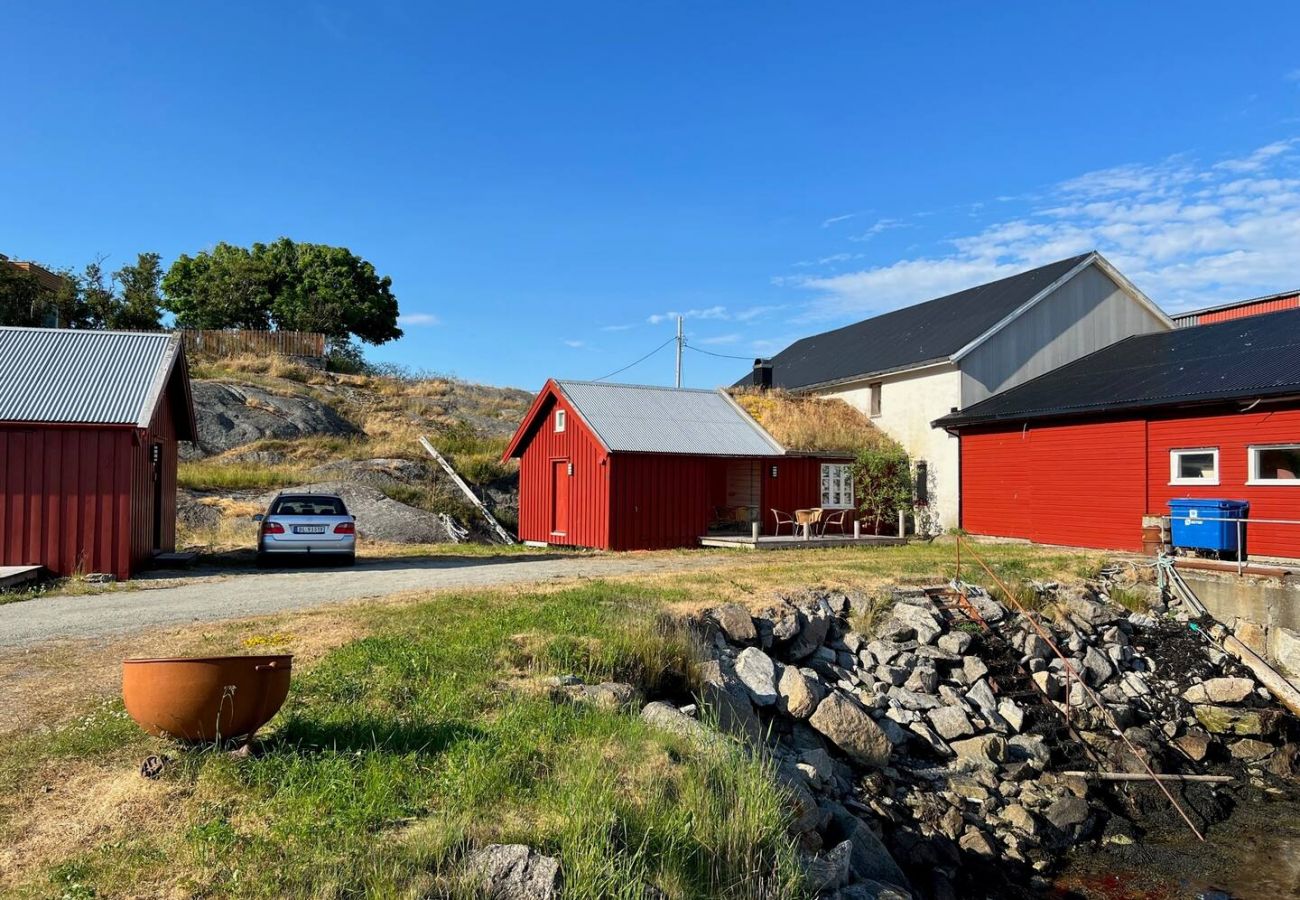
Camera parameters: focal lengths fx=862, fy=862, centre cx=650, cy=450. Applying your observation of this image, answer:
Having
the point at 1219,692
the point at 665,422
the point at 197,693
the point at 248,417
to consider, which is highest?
the point at 248,417

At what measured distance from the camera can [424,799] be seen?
509 centimetres

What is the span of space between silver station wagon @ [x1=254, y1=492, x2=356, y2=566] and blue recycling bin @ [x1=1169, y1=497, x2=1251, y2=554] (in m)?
16.1

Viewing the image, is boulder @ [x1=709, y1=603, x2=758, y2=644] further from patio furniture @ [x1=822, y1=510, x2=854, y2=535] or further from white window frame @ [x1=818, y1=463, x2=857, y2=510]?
white window frame @ [x1=818, y1=463, x2=857, y2=510]

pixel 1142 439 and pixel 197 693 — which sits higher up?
pixel 1142 439

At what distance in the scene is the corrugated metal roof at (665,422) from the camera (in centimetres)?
2227

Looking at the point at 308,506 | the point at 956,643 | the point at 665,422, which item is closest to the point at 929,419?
the point at 665,422

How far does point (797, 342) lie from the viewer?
40969 millimetres

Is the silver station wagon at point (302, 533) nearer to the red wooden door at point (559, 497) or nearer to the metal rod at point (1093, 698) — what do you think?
Answer: the red wooden door at point (559, 497)

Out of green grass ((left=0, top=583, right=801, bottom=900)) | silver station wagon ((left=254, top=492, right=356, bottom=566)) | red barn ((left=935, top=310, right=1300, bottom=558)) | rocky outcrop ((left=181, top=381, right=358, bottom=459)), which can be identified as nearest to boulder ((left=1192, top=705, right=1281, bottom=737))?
red barn ((left=935, top=310, right=1300, bottom=558))

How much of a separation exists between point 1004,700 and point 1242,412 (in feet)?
29.5

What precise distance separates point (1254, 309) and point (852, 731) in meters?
26.4

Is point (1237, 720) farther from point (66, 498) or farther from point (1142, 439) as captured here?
point (66, 498)

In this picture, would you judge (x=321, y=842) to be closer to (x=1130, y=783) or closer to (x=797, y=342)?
(x=1130, y=783)

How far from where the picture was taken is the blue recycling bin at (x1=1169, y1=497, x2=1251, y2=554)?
1567cm
